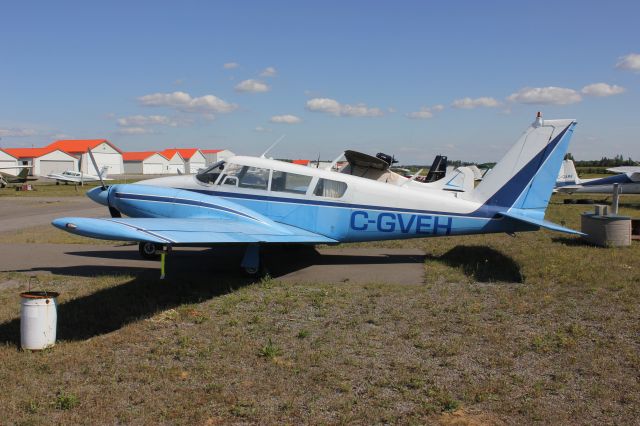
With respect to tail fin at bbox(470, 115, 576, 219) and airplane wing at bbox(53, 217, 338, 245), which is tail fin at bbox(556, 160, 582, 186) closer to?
tail fin at bbox(470, 115, 576, 219)

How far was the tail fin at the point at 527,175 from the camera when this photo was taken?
10.1 metres

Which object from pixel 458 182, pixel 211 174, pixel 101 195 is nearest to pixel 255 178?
pixel 211 174

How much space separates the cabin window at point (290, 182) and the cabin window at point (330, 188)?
0.25 metres

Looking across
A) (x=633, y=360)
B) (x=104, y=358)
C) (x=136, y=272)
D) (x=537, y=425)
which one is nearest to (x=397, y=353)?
(x=537, y=425)

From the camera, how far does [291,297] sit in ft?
→ 26.7

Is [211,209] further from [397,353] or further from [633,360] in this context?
[633,360]

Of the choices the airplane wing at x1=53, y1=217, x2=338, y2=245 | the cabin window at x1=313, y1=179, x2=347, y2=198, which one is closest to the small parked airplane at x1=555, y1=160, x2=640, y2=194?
the cabin window at x1=313, y1=179, x2=347, y2=198

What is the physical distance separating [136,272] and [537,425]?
8155 millimetres

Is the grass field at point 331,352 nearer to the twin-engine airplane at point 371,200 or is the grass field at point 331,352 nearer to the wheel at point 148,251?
the twin-engine airplane at point 371,200

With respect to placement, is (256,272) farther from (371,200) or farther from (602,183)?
(602,183)

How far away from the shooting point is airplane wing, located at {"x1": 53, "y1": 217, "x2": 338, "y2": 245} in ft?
21.7

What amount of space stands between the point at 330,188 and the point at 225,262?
121 inches

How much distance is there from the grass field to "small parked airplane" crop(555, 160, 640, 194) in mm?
24283

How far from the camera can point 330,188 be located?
10.3 metres
